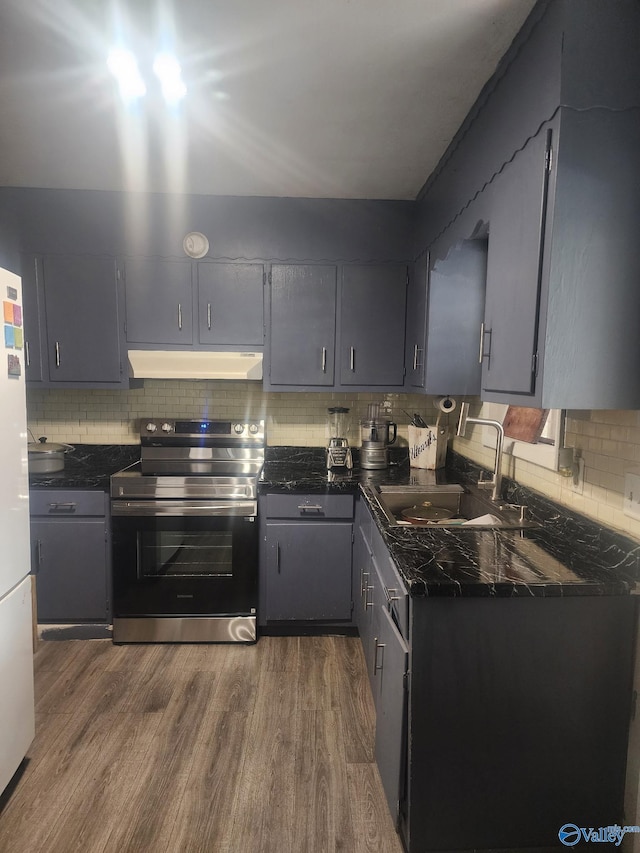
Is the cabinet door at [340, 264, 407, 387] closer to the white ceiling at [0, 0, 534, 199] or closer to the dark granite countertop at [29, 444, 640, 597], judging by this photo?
the white ceiling at [0, 0, 534, 199]

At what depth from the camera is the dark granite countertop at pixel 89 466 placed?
255 centimetres

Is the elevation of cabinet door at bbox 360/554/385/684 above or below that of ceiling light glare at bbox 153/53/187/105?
below

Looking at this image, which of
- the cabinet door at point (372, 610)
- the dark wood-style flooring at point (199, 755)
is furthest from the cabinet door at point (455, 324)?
the dark wood-style flooring at point (199, 755)

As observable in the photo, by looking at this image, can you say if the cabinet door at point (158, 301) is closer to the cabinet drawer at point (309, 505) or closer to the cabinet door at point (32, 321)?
the cabinet door at point (32, 321)

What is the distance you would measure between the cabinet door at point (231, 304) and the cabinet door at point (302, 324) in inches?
3.5

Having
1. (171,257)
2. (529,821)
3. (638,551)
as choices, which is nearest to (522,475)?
(638,551)

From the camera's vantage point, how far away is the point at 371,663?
6.79ft

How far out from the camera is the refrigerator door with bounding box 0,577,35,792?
1566 mm

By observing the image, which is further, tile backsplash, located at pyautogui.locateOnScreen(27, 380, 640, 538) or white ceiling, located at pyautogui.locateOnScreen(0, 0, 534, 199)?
tile backsplash, located at pyautogui.locateOnScreen(27, 380, 640, 538)

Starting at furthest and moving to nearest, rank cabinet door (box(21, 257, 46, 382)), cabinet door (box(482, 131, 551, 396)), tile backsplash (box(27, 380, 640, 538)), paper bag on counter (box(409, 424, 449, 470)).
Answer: tile backsplash (box(27, 380, 640, 538)), paper bag on counter (box(409, 424, 449, 470)), cabinet door (box(21, 257, 46, 382)), cabinet door (box(482, 131, 551, 396))

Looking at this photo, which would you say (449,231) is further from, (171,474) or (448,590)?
(171,474)

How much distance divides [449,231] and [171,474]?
1891 mm

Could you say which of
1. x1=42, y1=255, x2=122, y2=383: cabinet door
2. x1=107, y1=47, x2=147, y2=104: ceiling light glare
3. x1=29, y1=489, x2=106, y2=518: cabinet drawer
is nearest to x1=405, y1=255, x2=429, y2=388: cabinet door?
x1=107, y1=47, x2=147, y2=104: ceiling light glare

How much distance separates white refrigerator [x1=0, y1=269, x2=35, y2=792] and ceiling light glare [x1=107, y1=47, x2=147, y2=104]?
0.75 metres
